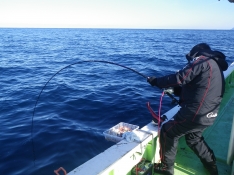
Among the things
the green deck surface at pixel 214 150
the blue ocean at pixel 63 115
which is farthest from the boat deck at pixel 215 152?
the blue ocean at pixel 63 115

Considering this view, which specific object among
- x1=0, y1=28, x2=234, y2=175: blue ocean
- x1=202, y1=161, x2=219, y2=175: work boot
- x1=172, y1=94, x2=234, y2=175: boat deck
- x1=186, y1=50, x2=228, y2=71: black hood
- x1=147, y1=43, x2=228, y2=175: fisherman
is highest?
x1=186, y1=50, x2=228, y2=71: black hood

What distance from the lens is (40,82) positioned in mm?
12570

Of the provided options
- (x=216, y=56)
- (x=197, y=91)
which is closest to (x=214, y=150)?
(x=197, y=91)

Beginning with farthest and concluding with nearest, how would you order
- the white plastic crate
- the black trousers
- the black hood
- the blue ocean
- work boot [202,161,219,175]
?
the blue ocean, the white plastic crate, work boot [202,161,219,175], the black trousers, the black hood

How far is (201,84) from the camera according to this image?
2.84 meters

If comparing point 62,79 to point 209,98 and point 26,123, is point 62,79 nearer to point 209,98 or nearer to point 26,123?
point 26,123

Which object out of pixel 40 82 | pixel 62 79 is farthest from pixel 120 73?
pixel 40 82

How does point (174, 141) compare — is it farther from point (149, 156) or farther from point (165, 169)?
point (149, 156)

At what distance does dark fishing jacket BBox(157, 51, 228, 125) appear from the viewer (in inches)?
110

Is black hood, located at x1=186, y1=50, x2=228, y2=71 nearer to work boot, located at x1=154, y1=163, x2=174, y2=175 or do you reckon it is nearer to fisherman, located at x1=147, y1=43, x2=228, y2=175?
fisherman, located at x1=147, y1=43, x2=228, y2=175

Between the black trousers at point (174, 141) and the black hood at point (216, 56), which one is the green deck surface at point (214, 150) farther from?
the black hood at point (216, 56)

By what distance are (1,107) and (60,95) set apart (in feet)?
8.09

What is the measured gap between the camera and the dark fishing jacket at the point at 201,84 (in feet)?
9.15

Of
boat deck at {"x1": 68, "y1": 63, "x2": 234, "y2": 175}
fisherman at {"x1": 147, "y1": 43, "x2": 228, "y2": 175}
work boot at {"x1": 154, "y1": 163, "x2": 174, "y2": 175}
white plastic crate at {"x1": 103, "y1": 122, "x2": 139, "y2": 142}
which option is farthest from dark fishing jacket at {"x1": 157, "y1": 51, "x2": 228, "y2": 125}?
white plastic crate at {"x1": 103, "y1": 122, "x2": 139, "y2": 142}
